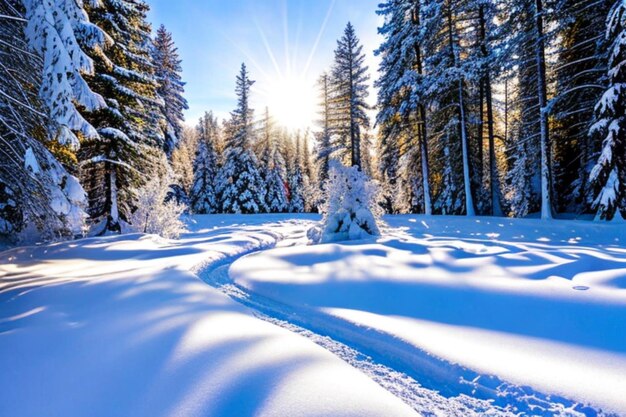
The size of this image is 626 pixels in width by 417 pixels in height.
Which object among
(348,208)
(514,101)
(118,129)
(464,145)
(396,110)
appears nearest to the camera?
(348,208)

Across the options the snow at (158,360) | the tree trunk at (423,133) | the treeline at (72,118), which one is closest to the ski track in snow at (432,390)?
the snow at (158,360)

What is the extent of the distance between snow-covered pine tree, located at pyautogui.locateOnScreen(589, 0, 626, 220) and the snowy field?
210 inches

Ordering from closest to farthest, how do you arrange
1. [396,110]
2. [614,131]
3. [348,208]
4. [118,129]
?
[614,131], [348,208], [118,129], [396,110]

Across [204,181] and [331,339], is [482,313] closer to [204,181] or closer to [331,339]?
[331,339]

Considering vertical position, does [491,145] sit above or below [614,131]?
above

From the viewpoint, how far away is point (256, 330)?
128 inches

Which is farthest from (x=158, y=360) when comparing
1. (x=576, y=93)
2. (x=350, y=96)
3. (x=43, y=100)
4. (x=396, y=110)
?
(x=350, y=96)

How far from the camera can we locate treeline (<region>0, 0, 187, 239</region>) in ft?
18.5

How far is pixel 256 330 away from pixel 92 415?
1.53 metres

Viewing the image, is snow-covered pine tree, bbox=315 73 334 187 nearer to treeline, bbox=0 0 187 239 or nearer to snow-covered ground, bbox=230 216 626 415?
treeline, bbox=0 0 187 239

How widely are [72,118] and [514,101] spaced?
1572cm

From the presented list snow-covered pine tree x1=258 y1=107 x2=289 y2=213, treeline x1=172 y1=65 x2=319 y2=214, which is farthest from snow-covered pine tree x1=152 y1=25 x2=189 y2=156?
snow-covered pine tree x1=258 y1=107 x2=289 y2=213

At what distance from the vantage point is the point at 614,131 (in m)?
8.88

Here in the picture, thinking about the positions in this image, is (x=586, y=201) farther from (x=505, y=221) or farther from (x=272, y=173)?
(x=272, y=173)
